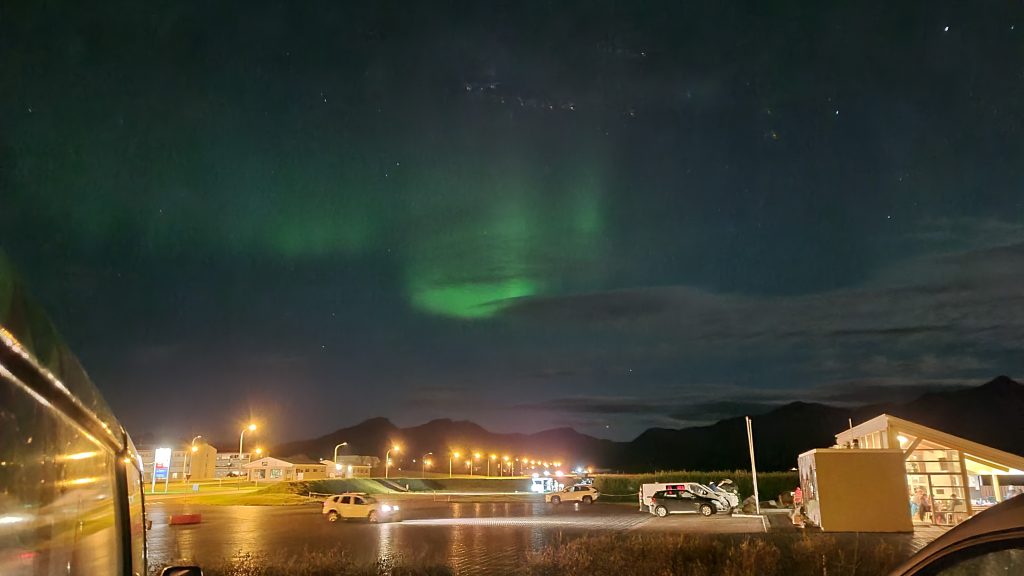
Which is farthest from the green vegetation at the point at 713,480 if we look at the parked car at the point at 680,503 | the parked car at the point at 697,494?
the parked car at the point at 680,503

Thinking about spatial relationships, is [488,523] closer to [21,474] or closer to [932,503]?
[932,503]

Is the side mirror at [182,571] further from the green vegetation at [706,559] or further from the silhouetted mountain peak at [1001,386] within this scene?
the silhouetted mountain peak at [1001,386]

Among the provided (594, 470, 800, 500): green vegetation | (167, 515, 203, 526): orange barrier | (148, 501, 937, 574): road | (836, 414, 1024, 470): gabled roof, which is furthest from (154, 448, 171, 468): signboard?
(836, 414, 1024, 470): gabled roof

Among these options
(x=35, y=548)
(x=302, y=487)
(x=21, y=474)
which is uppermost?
(x=21, y=474)

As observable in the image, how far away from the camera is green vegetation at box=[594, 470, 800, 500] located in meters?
50.3

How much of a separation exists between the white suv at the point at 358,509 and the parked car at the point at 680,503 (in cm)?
1338

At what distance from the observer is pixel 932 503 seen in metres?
28.0

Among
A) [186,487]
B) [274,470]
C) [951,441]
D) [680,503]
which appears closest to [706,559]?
[951,441]

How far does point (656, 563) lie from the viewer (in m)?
14.7

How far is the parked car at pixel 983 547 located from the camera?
2.05 m

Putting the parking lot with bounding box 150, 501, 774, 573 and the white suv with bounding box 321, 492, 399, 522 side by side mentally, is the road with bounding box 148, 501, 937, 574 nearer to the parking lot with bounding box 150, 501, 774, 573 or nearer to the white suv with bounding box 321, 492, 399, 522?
the parking lot with bounding box 150, 501, 774, 573

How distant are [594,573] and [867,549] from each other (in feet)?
23.7

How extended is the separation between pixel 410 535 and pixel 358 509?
31.6 ft

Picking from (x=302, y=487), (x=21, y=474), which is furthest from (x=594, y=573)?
(x=302, y=487)
